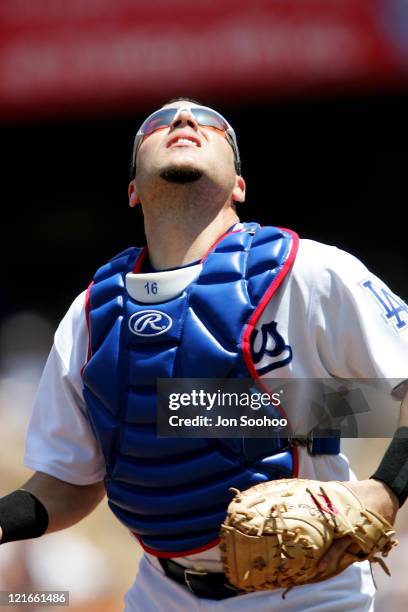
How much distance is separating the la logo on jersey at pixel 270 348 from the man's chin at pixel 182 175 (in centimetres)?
47

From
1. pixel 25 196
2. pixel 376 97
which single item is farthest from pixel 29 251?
pixel 376 97

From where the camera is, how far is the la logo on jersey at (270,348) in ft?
7.59

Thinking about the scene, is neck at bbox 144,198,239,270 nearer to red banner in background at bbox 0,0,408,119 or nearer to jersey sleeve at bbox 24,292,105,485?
jersey sleeve at bbox 24,292,105,485

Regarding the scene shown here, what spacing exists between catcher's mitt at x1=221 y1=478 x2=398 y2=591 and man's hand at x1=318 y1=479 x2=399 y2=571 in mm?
14

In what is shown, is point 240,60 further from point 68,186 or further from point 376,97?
point 68,186

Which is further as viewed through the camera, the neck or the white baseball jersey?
the neck

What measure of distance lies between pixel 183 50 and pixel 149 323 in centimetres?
469

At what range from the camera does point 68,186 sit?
784cm

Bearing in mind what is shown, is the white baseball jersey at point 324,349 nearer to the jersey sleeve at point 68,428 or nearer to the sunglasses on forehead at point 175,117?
the jersey sleeve at point 68,428

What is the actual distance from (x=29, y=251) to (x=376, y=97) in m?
2.87

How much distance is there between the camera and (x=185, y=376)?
2.35 metres

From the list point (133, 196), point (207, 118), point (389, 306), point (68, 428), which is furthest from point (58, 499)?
point (207, 118)

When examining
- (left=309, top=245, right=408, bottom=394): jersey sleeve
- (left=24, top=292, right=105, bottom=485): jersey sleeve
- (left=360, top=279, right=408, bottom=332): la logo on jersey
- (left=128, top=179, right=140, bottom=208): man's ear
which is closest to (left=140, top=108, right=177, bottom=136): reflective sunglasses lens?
(left=128, top=179, right=140, bottom=208): man's ear

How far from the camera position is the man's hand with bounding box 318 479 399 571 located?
1.97 m
